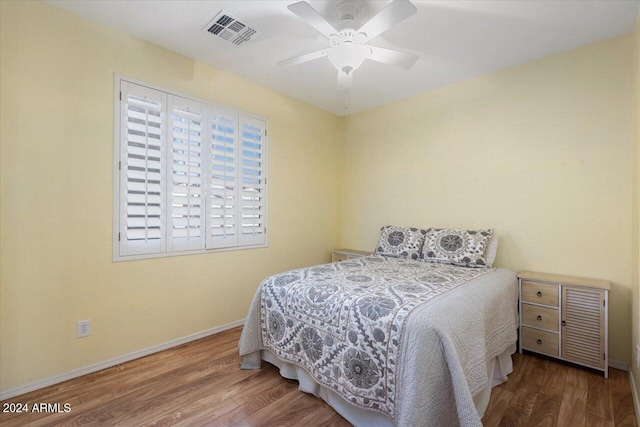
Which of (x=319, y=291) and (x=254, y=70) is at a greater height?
(x=254, y=70)

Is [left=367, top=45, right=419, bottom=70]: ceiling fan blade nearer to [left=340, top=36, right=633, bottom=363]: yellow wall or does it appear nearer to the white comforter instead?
→ [left=340, top=36, right=633, bottom=363]: yellow wall

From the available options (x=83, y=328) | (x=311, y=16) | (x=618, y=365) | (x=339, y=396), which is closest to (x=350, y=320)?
(x=339, y=396)

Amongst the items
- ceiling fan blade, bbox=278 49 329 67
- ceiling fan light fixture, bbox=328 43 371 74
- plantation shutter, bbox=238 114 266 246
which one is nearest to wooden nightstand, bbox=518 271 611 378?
ceiling fan light fixture, bbox=328 43 371 74

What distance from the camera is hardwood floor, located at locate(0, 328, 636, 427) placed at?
167 centimetres

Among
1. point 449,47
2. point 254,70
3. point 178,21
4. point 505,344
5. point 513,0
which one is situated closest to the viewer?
point 513,0

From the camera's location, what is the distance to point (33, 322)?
1954 millimetres

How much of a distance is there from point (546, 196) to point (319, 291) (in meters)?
2.23

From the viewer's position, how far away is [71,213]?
2098 mm

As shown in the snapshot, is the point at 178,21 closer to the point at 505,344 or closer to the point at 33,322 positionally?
the point at 33,322

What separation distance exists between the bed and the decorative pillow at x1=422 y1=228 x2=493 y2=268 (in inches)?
7.0

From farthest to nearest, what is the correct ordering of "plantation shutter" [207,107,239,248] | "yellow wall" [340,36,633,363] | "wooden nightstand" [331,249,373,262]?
1. "wooden nightstand" [331,249,373,262]
2. "plantation shutter" [207,107,239,248]
3. "yellow wall" [340,36,633,363]

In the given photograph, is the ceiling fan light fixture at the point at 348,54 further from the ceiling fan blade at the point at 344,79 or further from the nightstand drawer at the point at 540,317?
the nightstand drawer at the point at 540,317

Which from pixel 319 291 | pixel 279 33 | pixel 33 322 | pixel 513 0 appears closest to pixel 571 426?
pixel 319 291

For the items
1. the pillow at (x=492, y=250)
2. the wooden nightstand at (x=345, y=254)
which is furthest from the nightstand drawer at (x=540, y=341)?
the wooden nightstand at (x=345, y=254)
